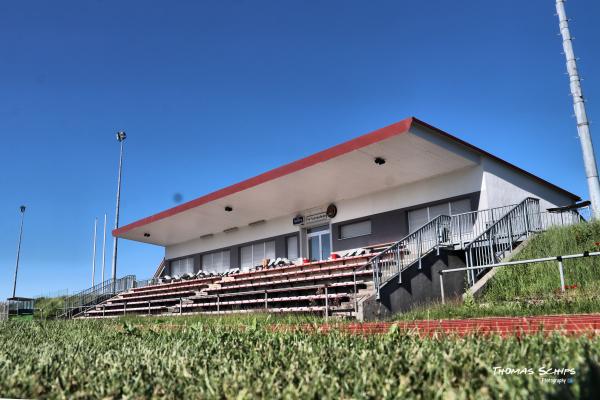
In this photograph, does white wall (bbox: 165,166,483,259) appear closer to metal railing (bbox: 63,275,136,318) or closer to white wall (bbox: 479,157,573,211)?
white wall (bbox: 479,157,573,211)

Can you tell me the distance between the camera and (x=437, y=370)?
316cm

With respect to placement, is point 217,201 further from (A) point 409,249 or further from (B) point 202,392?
(B) point 202,392

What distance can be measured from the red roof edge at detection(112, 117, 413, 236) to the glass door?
16.6 ft

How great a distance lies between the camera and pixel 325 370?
3.49 m

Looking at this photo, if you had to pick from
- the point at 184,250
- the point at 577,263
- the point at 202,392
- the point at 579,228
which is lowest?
the point at 202,392

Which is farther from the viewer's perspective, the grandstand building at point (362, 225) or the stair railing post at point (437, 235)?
the stair railing post at point (437, 235)

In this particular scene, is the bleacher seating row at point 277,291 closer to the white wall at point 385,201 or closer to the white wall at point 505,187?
the white wall at point 385,201

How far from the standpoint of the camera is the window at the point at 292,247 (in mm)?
27234

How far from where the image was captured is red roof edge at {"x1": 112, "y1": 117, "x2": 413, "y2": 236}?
53.5ft

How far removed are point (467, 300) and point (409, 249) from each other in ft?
11.9

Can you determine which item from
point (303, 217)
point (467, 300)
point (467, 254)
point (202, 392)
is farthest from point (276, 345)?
point (303, 217)

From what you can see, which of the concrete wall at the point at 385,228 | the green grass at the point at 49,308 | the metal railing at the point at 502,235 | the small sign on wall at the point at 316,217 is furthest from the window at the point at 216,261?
the metal railing at the point at 502,235

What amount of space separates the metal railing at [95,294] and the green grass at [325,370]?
30.3 metres

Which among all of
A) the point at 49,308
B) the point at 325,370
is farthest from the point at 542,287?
the point at 49,308
